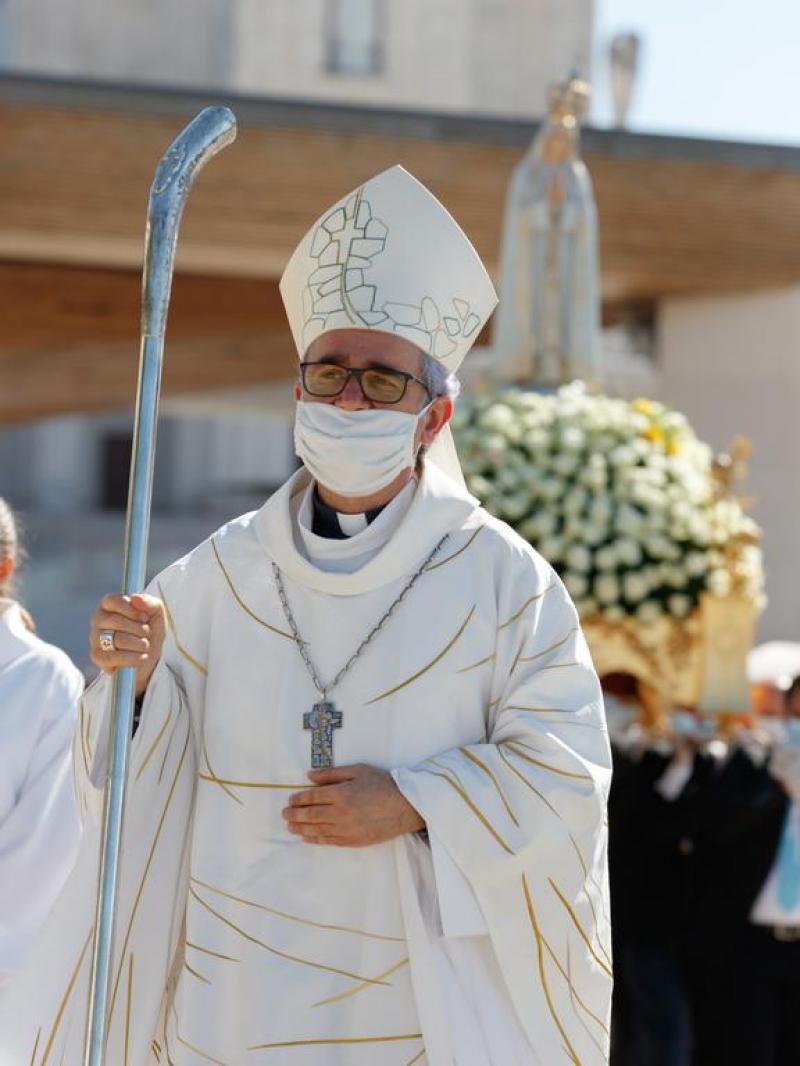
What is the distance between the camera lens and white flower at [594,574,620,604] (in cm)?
568

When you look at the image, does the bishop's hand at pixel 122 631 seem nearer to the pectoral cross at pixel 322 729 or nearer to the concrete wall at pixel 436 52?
the pectoral cross at pixel 322 729

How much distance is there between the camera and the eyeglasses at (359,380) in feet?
10.7

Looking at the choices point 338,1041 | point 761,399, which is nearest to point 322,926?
point 338,1041

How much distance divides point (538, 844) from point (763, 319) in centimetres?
1131

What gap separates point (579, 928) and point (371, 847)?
1.19ft

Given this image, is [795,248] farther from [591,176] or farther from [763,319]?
[591,176]

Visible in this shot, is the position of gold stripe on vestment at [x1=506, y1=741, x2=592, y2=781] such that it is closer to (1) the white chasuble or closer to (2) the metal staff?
(2) the metal staff

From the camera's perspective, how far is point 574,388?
6.36 metres

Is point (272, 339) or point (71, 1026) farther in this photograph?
point (272, 339)

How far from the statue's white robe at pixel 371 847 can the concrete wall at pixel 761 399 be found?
10821 mm

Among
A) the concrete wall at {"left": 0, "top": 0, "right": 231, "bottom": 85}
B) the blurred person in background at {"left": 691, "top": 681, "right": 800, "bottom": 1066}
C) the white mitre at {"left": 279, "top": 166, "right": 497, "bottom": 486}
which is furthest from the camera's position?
the concrete wall at {"left": 0, "top": 0, "right": 231, "bottom": 85}

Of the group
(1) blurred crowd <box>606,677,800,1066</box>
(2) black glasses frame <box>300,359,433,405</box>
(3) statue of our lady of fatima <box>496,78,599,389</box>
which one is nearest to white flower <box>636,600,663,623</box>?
(1) blurred crowd <box>606,677,800,1066</box>

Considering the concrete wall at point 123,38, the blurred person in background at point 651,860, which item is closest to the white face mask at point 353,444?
the blurred person in background at point 651,860

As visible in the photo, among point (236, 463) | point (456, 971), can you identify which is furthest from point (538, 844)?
point (236, 463)
